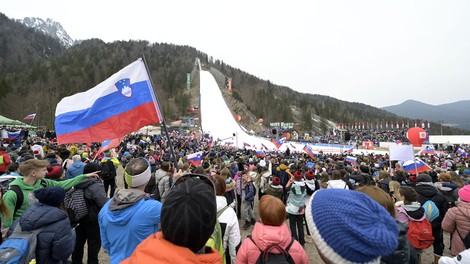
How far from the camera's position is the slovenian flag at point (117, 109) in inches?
170

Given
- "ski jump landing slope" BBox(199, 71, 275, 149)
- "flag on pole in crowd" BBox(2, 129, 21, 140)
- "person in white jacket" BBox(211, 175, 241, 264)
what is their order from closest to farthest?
"person in white jacket" BBox(211, 175, 241, 264) < "flag on pole in crowd" BBox(2, 129, 21, 140) < "ski jump landing slope" BBox(199, 71, 275, 149)

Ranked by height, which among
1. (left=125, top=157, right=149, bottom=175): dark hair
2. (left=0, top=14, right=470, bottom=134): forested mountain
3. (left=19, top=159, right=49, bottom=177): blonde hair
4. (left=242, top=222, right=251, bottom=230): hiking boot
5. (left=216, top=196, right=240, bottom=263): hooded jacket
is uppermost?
(left=0, top=14, right=470, bottom=134): forested mountain

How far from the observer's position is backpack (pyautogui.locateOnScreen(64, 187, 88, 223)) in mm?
3523

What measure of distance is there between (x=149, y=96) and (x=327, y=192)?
3741 mm

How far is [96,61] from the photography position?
86250mm

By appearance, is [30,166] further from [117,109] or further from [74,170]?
[74,170]

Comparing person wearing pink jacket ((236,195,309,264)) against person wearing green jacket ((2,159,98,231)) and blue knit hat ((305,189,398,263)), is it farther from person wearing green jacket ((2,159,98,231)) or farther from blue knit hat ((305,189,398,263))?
person wearing green jacket ((2,159,98,231))

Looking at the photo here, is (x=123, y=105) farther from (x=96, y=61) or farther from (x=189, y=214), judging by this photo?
(x=96, y=61)

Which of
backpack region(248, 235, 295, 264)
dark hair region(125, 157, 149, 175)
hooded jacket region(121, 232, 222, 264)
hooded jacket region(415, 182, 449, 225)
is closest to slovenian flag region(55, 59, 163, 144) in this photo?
dark hair region(125, 157, 149, 175)

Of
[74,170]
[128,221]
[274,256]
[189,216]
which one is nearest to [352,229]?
[189,216]

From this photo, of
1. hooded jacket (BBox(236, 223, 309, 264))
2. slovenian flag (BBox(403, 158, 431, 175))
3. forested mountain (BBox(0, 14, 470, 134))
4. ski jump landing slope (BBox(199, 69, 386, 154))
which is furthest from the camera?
forested mountain (BBox(0, 14, 470, 134))

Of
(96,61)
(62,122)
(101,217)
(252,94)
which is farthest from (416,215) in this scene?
(96,61)

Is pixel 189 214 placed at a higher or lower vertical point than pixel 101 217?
higher

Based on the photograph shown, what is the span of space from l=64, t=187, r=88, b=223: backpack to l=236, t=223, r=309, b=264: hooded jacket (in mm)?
2533
